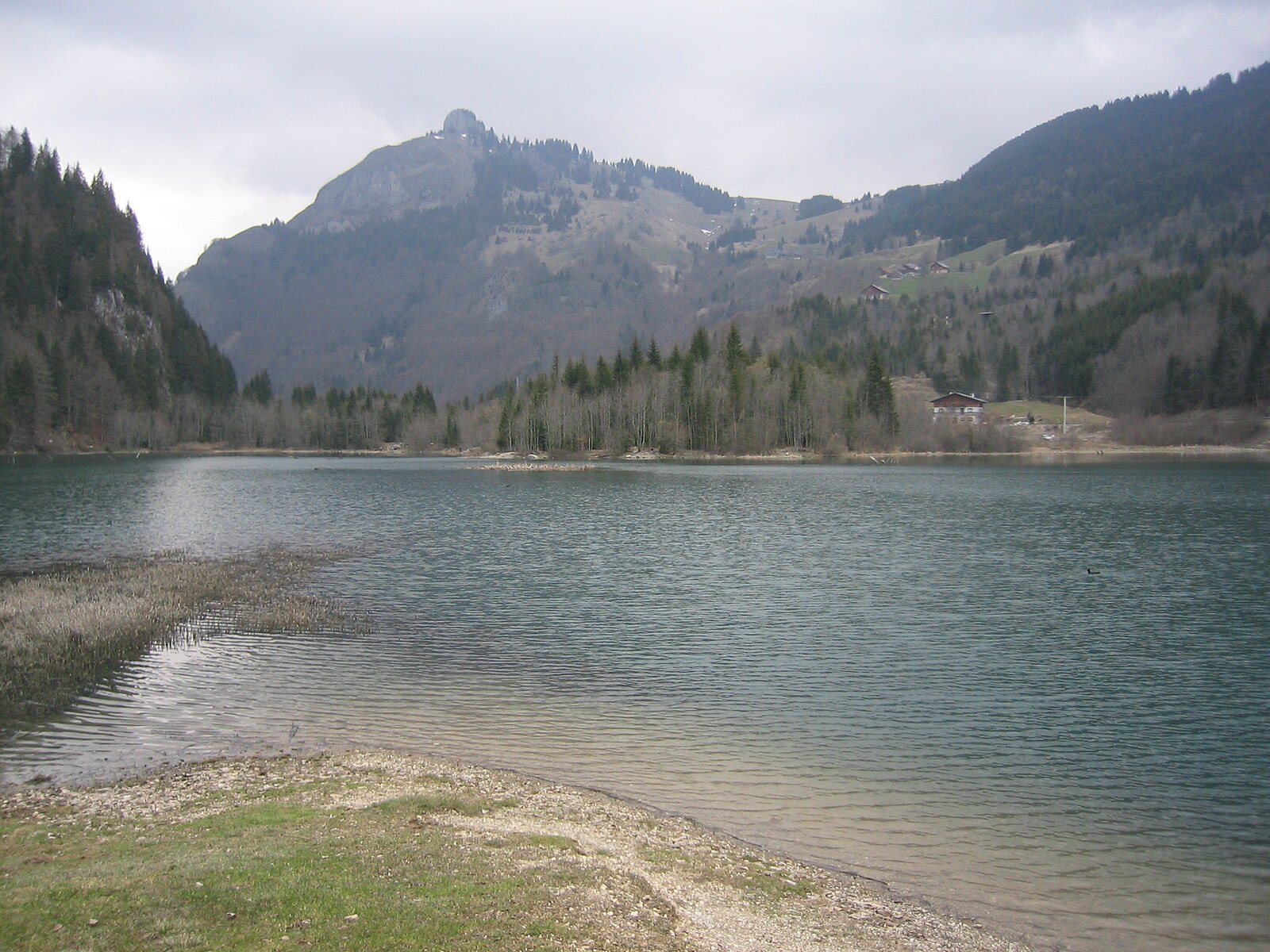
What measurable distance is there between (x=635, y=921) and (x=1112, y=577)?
31.6m

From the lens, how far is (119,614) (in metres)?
24.3

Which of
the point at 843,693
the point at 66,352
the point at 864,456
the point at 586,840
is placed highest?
the point at 66,352

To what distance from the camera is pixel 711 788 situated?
1389 cm

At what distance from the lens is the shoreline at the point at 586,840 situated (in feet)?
29.7

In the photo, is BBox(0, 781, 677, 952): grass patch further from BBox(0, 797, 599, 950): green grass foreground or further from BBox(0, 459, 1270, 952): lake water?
BBox(0, 459, 1270, 952): lake water

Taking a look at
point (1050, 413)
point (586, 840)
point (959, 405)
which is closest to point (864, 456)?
point (959, 405)

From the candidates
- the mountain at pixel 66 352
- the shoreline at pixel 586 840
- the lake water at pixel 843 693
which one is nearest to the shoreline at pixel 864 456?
the mountain at pixel 66 352

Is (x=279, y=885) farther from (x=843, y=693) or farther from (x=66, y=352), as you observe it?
(x=66, y=352)

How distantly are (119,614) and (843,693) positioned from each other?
20.9 metres

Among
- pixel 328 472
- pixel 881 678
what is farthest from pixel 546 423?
pixel 881 678

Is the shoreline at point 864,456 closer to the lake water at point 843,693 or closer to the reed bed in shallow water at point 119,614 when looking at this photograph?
the lake water at point 843,693

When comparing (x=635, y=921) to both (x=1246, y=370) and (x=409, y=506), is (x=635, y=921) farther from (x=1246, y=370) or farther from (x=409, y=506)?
(x=1246, y=370)

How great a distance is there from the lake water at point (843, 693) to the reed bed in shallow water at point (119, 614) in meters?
1.15

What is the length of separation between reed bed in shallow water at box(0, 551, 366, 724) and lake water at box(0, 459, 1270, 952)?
1148 mm
